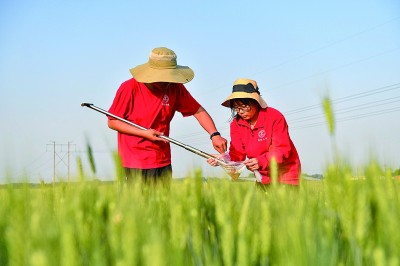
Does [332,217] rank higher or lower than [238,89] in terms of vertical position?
lower

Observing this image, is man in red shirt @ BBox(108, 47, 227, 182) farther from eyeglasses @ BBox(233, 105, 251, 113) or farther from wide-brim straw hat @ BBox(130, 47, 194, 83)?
eyeglasses @ BBox(233, 105, 251, 113)

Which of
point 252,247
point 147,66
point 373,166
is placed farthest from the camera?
point 147,66

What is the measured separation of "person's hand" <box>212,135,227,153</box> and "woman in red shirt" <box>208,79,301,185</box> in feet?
0.29

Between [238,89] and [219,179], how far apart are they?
2280 millimetres

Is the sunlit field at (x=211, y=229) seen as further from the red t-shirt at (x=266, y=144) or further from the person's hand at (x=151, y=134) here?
the person's hand at (x=151, y=134)

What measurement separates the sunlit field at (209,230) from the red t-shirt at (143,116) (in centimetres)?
229

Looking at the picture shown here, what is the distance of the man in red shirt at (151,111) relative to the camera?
382 centimetres

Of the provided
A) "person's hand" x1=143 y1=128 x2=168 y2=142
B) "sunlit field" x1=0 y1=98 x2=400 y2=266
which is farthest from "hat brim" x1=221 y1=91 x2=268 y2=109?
"sunlit field" x1=0 y1=98 x2=400 y2=266

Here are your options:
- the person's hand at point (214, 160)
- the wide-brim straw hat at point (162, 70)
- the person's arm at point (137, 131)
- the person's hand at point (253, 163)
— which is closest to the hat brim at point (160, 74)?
the wide-brim straw hat at point (162, 70)

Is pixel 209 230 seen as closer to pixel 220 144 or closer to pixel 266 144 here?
pixel 266 144

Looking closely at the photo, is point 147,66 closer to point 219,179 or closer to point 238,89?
point 238,89

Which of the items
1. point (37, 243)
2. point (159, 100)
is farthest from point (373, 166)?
point (159, 100)

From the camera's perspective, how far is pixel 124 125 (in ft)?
12.4

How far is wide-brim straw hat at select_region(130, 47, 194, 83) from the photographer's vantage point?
151 inches
